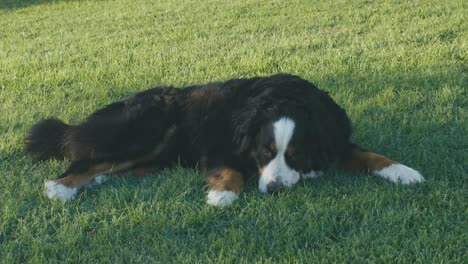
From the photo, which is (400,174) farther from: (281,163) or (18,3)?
(18,3)

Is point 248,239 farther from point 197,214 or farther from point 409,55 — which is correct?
point 409,55

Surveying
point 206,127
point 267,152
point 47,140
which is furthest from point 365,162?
point 47,140

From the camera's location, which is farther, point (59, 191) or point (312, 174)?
point (312, 174)

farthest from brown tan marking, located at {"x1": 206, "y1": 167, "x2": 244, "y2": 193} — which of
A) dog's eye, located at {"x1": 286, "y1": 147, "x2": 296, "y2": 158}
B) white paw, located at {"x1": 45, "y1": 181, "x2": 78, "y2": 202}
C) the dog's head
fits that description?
white paw, located at {"x1": 45, "y1": 181, "x2": 78, "y2": 202}

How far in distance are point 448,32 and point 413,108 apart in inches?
113

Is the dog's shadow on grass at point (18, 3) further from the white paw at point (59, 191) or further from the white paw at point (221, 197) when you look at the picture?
the white paw at point (221, 197)

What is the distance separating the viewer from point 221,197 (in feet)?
11.7

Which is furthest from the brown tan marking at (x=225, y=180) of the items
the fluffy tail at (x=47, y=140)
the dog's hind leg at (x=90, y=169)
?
the fluffy tail at (x=47, y=140)

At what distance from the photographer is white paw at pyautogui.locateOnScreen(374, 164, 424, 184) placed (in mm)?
3629

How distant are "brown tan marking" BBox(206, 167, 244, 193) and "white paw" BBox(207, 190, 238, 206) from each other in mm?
42

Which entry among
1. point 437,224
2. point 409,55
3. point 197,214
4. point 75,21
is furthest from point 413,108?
point 75,21

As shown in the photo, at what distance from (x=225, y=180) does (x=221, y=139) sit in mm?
459

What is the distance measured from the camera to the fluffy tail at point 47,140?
434cm

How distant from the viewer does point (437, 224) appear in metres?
3.12
